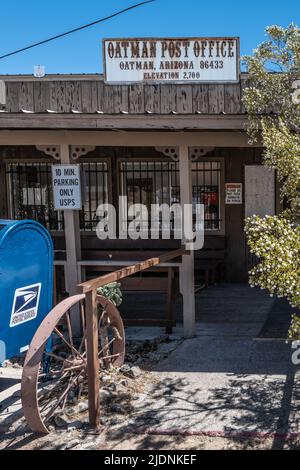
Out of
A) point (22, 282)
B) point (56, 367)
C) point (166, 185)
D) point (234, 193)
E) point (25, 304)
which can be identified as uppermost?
point (166, 185)

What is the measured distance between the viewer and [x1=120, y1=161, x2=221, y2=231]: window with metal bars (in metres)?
10.6

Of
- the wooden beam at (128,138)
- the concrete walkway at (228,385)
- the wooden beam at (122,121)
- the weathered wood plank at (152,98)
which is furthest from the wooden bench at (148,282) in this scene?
the weathered wood plank at (152,98)

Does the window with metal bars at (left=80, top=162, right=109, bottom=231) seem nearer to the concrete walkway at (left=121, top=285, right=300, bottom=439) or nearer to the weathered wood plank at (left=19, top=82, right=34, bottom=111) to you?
the weathered wood plank at (left=19, top=82, right=34, bottom=111)

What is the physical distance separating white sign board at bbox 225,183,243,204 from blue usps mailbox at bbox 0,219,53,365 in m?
5.84

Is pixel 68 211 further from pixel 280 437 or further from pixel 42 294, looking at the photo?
pixel 280 437

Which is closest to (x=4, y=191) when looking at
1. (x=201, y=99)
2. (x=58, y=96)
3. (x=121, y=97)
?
(x=58, y=96)

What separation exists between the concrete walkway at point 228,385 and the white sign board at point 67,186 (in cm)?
238

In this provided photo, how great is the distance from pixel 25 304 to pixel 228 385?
2210mm

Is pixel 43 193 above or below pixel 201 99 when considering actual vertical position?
below

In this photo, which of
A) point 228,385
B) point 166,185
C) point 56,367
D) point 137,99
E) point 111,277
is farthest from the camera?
point 166,185

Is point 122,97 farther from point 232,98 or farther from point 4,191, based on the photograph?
point 4,191

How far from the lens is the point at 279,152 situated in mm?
4340

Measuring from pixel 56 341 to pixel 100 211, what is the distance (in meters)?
4.36
